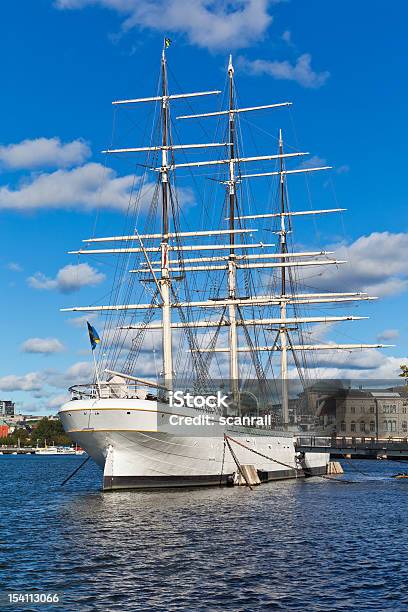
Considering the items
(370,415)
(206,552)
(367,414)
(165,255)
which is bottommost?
(206,552)

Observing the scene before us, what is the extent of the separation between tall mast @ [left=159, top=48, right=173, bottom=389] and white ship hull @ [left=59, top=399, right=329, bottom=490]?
4162 mm

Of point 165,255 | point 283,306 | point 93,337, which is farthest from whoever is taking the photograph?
point 283,306

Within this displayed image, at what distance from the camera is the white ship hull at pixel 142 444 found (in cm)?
4828

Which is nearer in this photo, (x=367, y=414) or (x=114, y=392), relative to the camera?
(x=114, y=392)

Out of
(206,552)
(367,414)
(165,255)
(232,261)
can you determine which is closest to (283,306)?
(232,261)

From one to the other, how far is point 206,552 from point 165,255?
3119 cm

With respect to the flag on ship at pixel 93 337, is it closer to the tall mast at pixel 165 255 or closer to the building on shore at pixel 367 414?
the tall mast at pixel 165 255

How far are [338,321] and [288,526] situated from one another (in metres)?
58.4

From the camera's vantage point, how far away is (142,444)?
49.1 metres

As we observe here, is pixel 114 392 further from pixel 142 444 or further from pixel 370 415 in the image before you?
pixel 370 415

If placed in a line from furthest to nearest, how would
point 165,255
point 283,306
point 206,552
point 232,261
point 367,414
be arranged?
point 367,414, point 283,306, point 232,261, point 165,255, point 206,552

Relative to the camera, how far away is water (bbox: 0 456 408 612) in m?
23.2

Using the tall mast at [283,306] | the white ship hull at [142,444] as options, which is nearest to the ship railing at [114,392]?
the white ship hull at [142,444]

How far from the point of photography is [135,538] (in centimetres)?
3269
